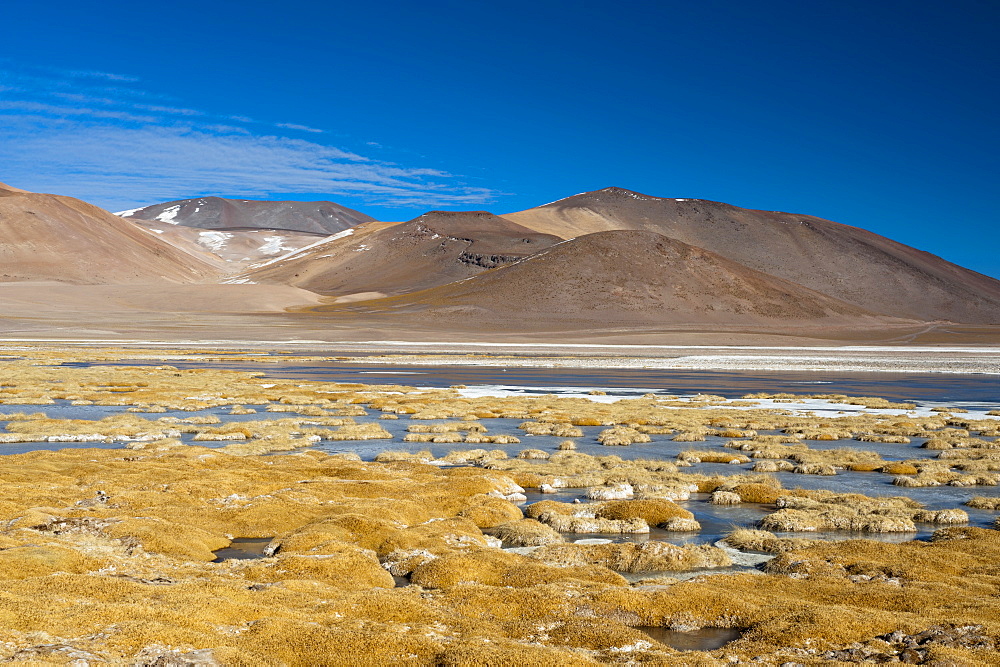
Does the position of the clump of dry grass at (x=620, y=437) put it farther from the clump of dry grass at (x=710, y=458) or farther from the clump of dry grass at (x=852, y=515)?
the clump of dry grass at (x=852, y=515)

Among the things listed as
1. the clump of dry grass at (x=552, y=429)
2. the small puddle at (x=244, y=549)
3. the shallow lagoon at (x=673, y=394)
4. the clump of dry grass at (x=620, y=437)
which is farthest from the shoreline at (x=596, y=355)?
the small puddle at (x=244, y=549)

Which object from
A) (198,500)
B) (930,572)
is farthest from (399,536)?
(930,572)

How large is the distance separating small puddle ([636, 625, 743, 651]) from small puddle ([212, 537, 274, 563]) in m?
7.67

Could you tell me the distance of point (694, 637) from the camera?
12.2m

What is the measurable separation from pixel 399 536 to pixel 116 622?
6.95 metres

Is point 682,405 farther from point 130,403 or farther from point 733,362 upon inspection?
point 733,362

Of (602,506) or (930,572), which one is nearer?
(930,572)

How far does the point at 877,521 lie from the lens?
1925 centimetres

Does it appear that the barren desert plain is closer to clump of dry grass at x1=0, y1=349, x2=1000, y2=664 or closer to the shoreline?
clump of dry grass at x1=0, y1=349, x2=1000, y2=664

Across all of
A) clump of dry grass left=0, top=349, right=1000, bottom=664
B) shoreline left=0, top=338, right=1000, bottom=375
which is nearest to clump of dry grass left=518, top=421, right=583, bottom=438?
clump of dry grass left=0, top=349, right=1000, bottom=664

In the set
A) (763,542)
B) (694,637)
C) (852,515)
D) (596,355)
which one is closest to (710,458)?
(852,515)

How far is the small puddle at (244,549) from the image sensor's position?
16.4m

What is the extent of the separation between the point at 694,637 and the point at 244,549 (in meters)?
9.02

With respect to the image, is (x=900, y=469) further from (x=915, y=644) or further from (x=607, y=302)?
(x=607, y=302)
